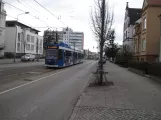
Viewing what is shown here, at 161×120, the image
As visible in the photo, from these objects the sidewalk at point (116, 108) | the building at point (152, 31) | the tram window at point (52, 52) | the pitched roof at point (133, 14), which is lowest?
the sidewalk at point (116, 108)

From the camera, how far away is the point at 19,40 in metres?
82.6

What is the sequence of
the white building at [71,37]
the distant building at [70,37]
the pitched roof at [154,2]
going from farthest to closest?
the white building at [71,37]
the distant building at [70,37]
the pitched roof at [154,2]

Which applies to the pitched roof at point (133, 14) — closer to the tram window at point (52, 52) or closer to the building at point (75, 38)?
the building at point (75, 38)

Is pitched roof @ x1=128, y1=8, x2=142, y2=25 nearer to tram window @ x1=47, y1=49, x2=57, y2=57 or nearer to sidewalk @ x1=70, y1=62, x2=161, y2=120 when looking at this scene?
tram window @ x1=47, y1=49, x2=57, y2=57

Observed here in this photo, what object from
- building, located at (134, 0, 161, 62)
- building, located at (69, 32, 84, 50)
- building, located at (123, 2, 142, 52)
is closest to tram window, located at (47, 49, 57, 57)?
building, located at (134, 0, 161, 62)

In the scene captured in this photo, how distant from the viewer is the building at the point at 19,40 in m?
79.4

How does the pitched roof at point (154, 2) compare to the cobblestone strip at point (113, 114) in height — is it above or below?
above

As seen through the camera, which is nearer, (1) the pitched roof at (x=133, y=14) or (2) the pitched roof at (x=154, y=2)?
(2) the pitched roof at (x=154, y=2)

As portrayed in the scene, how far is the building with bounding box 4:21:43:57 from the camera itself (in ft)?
260

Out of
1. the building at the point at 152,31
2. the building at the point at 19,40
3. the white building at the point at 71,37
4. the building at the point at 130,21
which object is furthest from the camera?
the building at the point at 19,40

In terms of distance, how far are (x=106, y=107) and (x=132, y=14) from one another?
5517 cm

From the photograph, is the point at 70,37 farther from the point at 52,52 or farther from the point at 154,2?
the point at 52,52

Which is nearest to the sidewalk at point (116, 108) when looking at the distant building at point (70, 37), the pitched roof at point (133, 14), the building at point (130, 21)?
the building at point (130, 21)

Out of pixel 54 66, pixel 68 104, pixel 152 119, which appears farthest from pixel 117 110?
pixel 54 66
